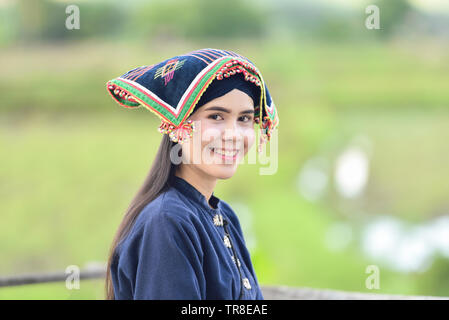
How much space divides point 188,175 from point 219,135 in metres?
0.15

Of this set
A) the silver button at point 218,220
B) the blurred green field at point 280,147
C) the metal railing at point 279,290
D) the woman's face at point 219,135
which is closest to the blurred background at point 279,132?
the blurred green field at point 280,147

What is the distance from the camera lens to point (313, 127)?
11.5 meters

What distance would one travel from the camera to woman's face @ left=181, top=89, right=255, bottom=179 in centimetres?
143

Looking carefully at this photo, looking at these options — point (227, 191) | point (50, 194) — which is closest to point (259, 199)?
point (227, 191)

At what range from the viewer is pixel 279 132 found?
11.4 metres

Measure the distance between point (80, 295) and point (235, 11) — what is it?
764 centimetres

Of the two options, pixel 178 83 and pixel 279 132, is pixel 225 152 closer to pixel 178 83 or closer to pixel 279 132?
pixel 178 83

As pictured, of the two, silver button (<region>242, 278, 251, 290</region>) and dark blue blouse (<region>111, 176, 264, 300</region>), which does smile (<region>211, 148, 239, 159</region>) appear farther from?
silver button (<region>242, 278, 251, 290</region>)

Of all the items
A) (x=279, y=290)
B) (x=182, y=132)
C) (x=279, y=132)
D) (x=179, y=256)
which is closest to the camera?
(x=179, y=256)

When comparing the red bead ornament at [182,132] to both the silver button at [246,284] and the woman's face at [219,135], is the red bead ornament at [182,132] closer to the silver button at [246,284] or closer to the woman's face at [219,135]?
the woman's face at [219,135]

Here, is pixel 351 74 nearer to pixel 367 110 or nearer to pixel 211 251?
pixel 367 110

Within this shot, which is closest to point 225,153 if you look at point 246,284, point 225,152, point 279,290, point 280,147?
point 225,152

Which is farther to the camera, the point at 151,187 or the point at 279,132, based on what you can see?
the point at 279,132

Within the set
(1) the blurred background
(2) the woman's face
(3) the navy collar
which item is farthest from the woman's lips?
A: (1) the blurred background
